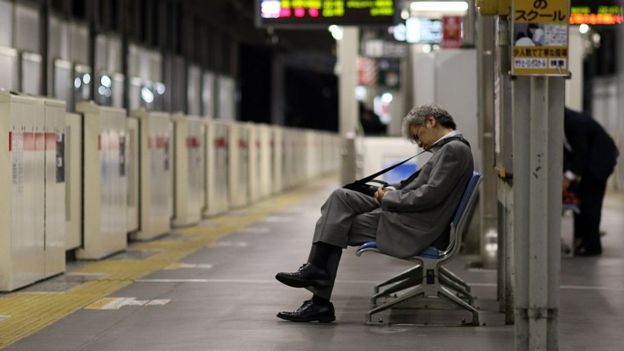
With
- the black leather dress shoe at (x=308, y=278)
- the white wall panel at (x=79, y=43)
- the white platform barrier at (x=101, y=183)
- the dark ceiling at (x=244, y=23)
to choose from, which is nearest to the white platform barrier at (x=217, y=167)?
the white platform barrier at (x=101, y=183)

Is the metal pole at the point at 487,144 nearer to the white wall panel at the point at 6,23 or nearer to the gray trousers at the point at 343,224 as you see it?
the gray trousers at the point at 343,224

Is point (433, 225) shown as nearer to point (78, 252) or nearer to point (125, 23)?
point (78, 252)

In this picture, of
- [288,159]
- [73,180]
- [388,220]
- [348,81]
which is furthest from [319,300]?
[348,81]

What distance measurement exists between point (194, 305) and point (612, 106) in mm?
35376

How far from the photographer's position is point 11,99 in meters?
9.45

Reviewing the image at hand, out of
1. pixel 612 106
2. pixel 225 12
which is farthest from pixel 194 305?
pixel 612 106

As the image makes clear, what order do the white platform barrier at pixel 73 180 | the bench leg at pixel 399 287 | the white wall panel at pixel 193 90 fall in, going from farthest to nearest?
1. the white wall panel at pixel 193 90
2. the white platform barrier at pixel 73 180
3. the bench leg at pixel 399 287

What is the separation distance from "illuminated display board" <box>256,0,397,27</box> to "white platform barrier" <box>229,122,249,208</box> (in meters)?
3.37

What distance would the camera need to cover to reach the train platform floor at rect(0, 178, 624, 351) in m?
7.40

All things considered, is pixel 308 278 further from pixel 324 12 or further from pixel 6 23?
pixel 6 23

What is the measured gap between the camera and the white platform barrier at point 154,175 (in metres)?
14.8

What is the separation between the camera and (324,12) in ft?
59.4

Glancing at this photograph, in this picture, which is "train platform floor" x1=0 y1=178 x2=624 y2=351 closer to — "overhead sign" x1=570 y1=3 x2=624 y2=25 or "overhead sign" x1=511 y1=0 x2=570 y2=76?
"overhead sign" x1=511 y1=0 x2=570 y2=76

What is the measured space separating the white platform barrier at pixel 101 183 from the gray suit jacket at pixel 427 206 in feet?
15.6
